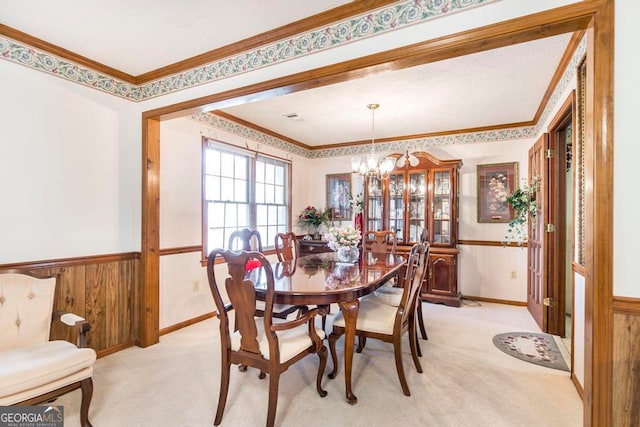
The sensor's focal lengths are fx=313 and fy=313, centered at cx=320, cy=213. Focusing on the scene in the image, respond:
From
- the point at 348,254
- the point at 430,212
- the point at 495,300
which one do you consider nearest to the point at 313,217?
the point at 430,212

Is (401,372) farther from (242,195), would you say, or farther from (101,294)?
(242,195)

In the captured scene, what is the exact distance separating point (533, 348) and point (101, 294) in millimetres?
4012

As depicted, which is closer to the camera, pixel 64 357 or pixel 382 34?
pixel 64 357

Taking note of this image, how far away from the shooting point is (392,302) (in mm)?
2777

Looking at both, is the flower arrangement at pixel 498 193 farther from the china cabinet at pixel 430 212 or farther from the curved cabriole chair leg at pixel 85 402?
the curved cabriole chair leg at pixel 85 402

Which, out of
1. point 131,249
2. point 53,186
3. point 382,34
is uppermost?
point 382,34

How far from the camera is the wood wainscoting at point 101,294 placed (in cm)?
252

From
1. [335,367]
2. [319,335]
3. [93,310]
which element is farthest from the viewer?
[93,310]

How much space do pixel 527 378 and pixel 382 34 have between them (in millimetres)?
2712

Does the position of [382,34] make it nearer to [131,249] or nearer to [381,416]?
[381,416]

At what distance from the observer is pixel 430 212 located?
457cm

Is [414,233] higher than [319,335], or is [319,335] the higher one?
[414,233]

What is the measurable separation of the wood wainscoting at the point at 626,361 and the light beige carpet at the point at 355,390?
2.08 feet

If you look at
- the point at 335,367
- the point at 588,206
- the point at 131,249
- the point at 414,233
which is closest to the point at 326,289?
the point at 335,367
